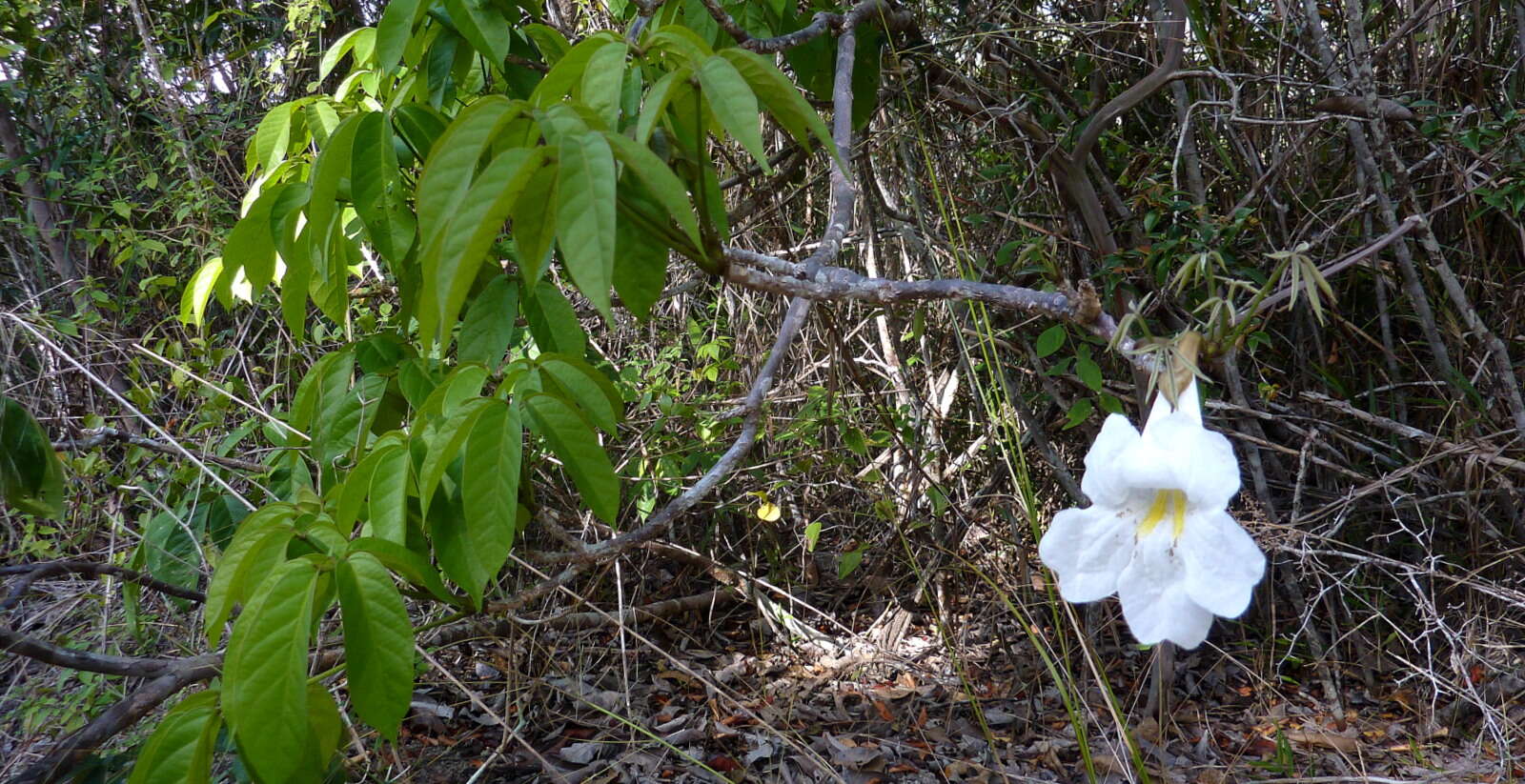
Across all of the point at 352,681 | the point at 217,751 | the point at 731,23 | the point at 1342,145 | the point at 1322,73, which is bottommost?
the point at 217,751

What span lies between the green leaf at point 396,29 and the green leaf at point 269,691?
724mm

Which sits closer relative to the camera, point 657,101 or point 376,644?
point 657,101

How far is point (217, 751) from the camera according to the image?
1.71 m

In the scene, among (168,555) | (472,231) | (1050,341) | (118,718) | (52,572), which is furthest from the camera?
(1050,341)

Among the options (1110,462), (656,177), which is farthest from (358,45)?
(1110,462)

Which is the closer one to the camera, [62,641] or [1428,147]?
[62,641]

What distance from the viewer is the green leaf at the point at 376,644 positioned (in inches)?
40.3

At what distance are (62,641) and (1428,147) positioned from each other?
321 centimetres

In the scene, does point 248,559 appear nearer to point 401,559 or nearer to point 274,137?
point 401,559

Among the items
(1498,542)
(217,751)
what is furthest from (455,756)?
(1498,542)

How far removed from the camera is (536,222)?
2.78ft

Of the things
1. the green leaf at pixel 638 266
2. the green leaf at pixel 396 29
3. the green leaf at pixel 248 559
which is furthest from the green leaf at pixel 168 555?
the green leaf at pixel 638 266

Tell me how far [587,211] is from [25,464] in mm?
1289

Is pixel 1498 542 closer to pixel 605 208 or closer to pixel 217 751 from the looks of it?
pixel 605 208
